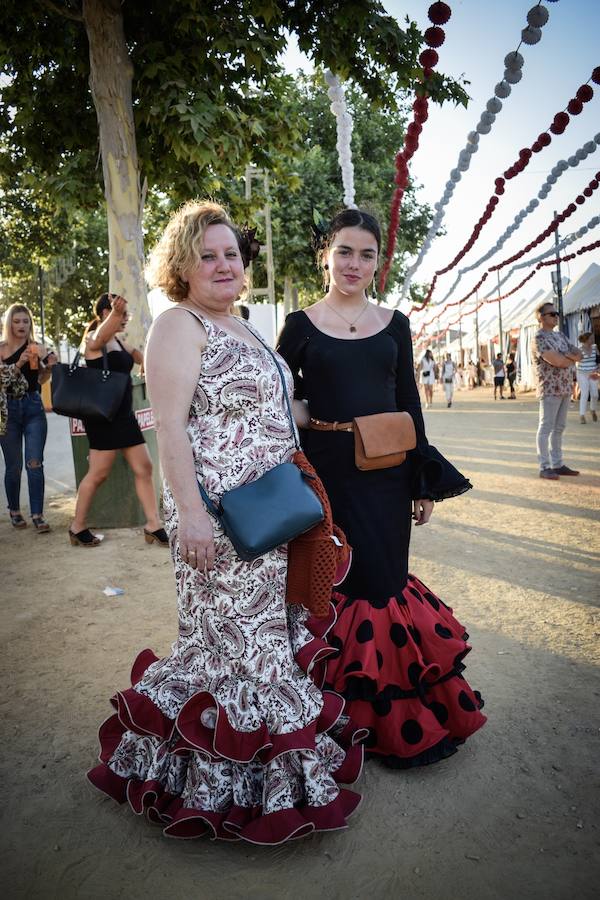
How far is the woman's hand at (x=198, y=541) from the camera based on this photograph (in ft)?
6.56

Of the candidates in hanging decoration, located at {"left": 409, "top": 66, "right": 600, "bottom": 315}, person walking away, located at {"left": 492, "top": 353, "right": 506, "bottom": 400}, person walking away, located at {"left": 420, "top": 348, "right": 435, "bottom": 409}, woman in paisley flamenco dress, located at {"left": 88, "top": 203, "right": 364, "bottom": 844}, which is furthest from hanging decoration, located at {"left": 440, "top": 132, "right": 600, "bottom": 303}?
person walking away, located at {"left": 492, "top": 353, "right": 506, "bottom": 400}

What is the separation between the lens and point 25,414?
6516 mm

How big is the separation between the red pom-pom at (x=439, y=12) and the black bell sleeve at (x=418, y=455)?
325 centimetres

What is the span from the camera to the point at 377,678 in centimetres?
249

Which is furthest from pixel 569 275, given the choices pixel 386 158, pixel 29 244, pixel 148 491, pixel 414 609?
pixel 414 609

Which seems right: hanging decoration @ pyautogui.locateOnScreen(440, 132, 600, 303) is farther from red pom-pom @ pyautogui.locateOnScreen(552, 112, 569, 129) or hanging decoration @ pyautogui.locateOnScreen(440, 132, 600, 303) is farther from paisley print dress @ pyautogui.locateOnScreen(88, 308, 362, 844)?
paisley print dress @ pyautogui.locateOnScreen(88, 308, 362, 844)

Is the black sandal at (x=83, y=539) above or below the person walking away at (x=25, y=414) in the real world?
below

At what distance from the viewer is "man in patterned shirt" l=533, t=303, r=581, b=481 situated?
781cm

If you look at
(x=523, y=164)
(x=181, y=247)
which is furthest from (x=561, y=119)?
(x=181, y=247)

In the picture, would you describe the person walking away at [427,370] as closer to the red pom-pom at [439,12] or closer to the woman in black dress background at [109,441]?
the woman in black dress background at [109,441]

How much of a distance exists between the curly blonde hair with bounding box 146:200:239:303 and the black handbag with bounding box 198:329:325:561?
740 mm

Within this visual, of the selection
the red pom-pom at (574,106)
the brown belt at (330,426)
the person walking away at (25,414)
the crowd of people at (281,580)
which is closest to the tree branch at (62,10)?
the person walking away at (25,414)

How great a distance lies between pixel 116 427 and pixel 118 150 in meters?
3.01

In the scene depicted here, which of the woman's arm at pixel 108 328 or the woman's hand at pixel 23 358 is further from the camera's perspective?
the woman's hand at pixel 23 358
